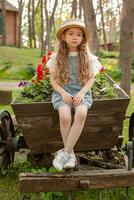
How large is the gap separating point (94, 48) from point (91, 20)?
67cm

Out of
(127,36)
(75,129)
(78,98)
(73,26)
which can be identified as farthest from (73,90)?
(127,36)

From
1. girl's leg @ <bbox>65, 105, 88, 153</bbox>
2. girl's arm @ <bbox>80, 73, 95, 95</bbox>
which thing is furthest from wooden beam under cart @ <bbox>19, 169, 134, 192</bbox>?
girl's arm @ <bbox>80, 73, 95, 95</bbox>

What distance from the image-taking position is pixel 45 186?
11.5ft

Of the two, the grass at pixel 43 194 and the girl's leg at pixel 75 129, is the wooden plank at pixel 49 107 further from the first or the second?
the grass at pixel 43 194

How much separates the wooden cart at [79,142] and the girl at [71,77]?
7.4 inches

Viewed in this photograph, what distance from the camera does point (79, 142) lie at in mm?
4273

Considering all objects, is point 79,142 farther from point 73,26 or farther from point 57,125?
point 73,26

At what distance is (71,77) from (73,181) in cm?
104

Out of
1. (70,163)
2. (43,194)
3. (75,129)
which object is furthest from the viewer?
(43,194)

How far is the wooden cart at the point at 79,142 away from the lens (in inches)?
138

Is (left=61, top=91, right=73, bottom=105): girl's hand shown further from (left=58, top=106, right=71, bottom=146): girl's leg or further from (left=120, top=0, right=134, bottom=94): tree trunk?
(left=120, top=0, right=134, bottom=94): tree trunk

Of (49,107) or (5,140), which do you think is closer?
(49,107)

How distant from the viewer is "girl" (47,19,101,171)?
3754 mm

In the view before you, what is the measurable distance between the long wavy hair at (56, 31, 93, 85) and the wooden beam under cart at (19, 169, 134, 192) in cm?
93
